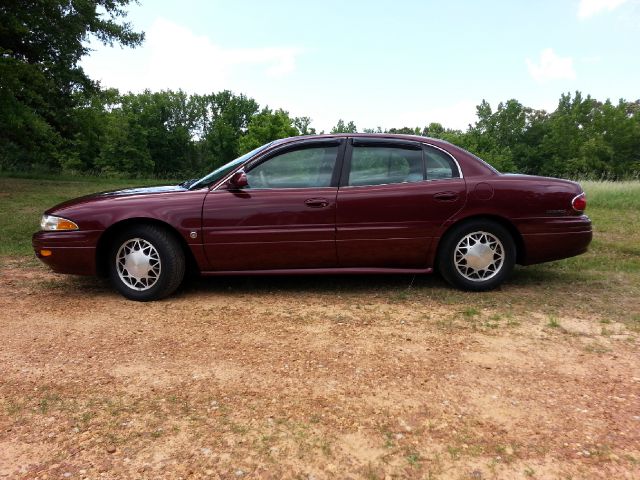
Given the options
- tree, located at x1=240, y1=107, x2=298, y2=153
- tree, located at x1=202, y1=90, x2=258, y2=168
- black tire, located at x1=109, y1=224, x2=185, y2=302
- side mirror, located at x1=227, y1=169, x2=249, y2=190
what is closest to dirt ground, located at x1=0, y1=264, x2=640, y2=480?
black tire, located at x1=109, y1=224, x2=185, y2=302

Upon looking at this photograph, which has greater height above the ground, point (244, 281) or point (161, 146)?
point (161, 146)

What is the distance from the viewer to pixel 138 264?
427 cm

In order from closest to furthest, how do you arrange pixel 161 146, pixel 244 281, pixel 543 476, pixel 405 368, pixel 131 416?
pixel 543 476, pixel 131 416, pixel 405 368, pixel 244 281, pixel 161 146

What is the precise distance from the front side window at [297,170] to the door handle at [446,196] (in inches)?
39.1

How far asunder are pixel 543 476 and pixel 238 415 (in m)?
1.38

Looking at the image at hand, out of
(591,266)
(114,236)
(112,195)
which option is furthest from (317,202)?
(591,266)

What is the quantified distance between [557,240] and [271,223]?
104 inches

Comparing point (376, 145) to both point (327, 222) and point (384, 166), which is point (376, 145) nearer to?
point (384, 166)

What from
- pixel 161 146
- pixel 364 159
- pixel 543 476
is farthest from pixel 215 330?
pixel 161 146

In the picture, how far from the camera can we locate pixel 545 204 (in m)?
4.38

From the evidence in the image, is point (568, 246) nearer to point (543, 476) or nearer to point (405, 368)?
point (405, 368)

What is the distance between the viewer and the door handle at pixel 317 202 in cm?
430

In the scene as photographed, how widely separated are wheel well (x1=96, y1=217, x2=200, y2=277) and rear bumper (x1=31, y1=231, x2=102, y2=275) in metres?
0.06

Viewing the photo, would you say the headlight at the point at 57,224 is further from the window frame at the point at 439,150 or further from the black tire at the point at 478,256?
the black tire at the point at 478,256
